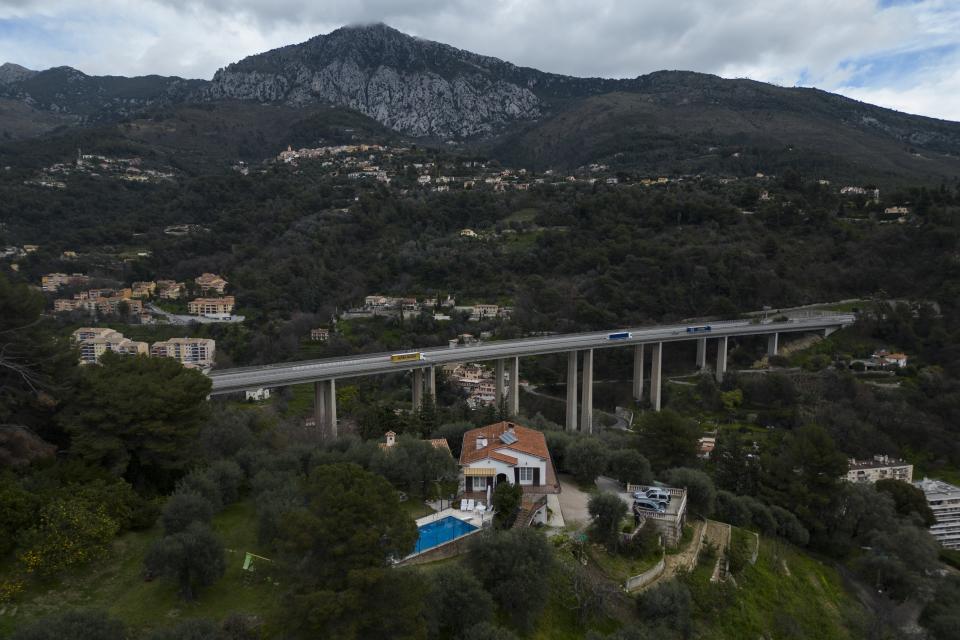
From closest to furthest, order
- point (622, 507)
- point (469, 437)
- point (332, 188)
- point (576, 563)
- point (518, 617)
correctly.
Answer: point (518, 617) < point (576, 563) < point (622, 507) < point (469, 437) < point (332, 188)

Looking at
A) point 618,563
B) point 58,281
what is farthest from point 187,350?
point 618,563

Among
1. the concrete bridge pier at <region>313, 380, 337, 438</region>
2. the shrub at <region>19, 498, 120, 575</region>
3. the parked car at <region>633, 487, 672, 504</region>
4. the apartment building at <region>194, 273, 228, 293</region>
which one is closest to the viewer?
the shrub at <region>19, 498, 120, 575</region>

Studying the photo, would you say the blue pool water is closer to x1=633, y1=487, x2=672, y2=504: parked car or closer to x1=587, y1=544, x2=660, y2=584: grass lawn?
x1=587, y1=544, x2=660, y2=584: grass lawn

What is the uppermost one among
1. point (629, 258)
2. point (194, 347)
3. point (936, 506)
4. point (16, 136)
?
point (16, 136)

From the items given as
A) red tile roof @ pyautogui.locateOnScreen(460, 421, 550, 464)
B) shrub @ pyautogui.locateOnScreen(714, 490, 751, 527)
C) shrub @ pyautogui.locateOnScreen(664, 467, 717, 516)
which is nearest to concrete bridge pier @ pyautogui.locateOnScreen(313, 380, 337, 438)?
red tile roof @ pyautogui.locateOnScreen(460, 421, 550, 464)

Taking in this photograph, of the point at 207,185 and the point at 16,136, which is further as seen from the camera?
the point at 16,136

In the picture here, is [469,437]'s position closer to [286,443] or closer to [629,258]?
[286,443]

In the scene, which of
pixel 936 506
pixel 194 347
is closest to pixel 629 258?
pixel 936 506

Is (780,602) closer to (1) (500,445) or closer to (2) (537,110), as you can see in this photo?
(1) (500,445)
